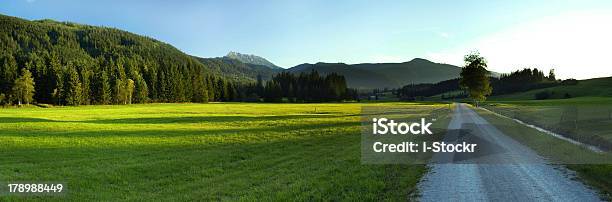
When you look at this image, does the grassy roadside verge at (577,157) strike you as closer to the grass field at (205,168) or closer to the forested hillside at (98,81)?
the grass field at (205,168)

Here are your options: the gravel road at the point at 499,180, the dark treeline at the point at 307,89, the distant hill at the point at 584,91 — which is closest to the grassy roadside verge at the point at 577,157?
the gravel road at the point at 499,180

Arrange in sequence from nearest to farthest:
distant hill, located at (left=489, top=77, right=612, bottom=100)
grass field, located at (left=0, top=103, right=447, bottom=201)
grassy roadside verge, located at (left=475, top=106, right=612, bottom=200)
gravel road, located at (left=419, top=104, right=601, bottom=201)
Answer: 1. gravel road, located at (left=419, top=104, right=601, bottom=201)
2. grassy roadside verge, located at (left=475, top=106, right=612, bottom=200)
3. grass field, located at (left=0, top=103, right=447, bottom=201)
4. distant hill, located at (left=489, top=77, right=612, bottom=100)

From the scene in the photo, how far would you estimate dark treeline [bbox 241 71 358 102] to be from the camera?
185950mm

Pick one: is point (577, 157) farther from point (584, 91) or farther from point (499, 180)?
point (584, 91)

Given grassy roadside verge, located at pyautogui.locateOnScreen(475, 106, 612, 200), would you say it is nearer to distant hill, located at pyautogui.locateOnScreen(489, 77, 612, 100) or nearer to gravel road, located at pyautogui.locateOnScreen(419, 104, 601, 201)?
gravel road, located at pyautogui.locateOnScreen(419, 104, 601, 201)

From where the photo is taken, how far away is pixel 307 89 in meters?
190

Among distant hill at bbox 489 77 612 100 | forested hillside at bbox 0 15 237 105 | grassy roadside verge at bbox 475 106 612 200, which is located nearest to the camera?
grassy roadside verge at bbox 475 106 612 200

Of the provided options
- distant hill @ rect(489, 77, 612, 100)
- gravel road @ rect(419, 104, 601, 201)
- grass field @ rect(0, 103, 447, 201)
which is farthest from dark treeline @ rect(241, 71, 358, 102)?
gravel road @ rect(419, 104, 601, 201)

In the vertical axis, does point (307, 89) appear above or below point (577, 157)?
above

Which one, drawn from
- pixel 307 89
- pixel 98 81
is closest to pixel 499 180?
pixel 98 81

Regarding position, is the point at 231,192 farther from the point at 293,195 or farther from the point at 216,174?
the point at 216,174

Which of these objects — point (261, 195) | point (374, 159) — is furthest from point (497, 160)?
point (261, 195)

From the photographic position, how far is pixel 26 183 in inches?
666

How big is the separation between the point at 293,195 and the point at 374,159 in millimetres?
7749
